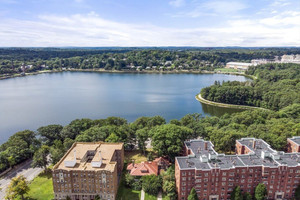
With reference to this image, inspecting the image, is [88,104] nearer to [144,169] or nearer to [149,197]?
[144,169]

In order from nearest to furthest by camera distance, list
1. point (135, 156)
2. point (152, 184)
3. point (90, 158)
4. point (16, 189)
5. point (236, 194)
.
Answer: point (236, 194)
point (16, 189)
point (152, 184)
point (90, 158)
point (135, 156)

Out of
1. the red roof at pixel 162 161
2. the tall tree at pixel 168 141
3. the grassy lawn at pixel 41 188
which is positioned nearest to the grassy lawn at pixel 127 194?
the red roof at pixel 162 161

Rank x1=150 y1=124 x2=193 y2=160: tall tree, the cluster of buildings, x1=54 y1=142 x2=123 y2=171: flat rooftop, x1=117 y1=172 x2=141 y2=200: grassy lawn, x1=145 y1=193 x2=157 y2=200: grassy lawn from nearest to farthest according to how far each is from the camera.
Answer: the cluster of buildings, x1=54 y1=142 x2=123 y2=171: flat rooftop, x1=145 y1=193 x2=157 y2=200: grassy lawn, x1=117 y1=172 x2=141 y2=200: grassy lawn, x1=150 y1=124 x2=193 y2=160: tall tree

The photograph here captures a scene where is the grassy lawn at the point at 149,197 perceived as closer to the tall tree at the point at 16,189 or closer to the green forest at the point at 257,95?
the tall tree at the point at 16,189

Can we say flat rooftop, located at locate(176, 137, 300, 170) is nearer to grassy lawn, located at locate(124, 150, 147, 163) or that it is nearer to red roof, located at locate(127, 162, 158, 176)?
red roof, located at locate(127, 162, 158, 176)

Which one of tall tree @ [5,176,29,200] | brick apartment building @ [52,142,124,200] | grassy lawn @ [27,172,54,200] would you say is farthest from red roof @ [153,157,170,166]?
tall tree @ [5,176,29,200]

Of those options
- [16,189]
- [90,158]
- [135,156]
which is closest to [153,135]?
[135,156]
